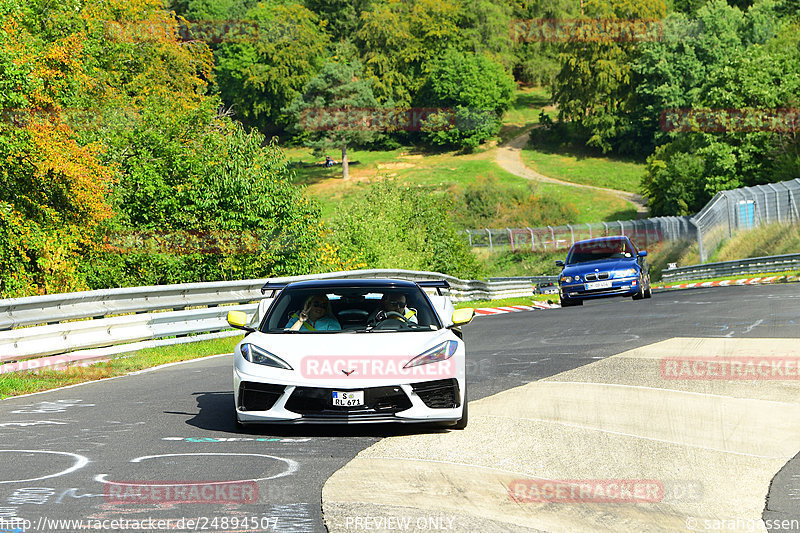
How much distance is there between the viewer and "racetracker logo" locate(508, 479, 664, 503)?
6.03m

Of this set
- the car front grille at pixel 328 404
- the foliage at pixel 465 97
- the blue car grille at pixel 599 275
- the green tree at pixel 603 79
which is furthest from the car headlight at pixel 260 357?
the foliage at pixel 465 97

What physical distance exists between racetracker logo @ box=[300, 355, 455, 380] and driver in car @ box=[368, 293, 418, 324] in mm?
993

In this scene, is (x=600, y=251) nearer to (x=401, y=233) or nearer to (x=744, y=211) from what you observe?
(x=401, y=233)

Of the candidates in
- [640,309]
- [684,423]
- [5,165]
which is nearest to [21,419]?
[684,423]

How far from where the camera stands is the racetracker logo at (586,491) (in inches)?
237

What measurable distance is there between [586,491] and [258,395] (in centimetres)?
292

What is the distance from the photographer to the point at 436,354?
834 cm

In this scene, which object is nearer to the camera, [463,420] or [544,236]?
[463,420]

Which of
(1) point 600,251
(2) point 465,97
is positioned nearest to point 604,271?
(1) point 600,251

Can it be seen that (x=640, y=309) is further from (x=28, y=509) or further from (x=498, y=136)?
(x=498, y=136)

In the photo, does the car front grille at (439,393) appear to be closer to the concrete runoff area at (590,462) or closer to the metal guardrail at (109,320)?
the concrete runoff area at (590,462)

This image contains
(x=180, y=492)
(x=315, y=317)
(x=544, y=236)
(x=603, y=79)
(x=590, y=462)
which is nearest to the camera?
(x=180, y=492)

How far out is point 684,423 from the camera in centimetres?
867

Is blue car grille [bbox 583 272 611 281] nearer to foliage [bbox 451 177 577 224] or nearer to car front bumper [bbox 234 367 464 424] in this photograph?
car front bumper [bbox 234 367 464 424]
